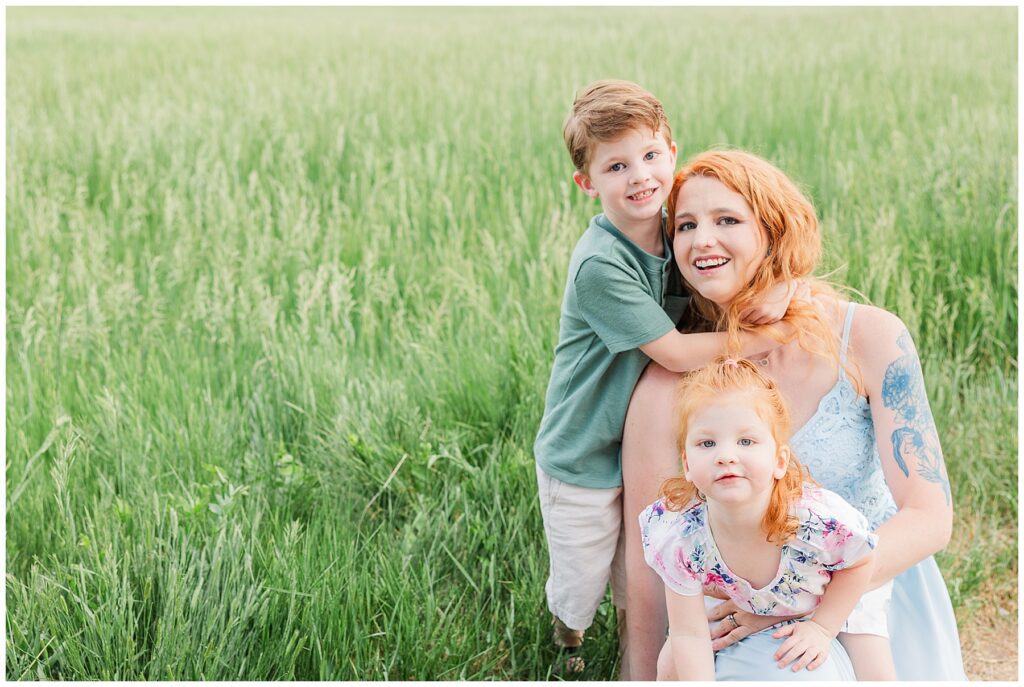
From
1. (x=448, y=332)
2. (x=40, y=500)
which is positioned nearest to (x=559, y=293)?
(x=448, y=332)

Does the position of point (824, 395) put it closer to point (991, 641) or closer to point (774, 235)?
point (774, 235)

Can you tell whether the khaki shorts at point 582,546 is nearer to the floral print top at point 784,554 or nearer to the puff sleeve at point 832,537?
the floral print top at point 784,554

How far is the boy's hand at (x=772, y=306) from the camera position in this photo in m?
2.14

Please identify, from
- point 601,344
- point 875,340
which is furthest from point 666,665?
point 875,340

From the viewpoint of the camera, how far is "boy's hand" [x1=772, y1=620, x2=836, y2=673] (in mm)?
1902

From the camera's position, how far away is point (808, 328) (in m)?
2.15

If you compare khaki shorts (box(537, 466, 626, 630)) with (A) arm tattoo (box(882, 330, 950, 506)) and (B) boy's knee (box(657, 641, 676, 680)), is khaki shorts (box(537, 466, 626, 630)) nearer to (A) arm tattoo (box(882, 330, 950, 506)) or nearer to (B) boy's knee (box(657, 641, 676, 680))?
(B) boy's knee (box(657, 641, 676, 680))

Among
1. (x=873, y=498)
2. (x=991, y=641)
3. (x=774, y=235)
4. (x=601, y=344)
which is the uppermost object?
(x=774, y=235)

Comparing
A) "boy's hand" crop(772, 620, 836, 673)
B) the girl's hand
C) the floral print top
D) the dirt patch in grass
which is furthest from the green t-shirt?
the dirt patch in grass

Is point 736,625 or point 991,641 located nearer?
point 736,625

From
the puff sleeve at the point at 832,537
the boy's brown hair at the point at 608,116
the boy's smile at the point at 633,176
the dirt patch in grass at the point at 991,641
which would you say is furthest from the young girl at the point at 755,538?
the dirt patch in grass at the point at 991,641

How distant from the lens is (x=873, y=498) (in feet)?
7.22

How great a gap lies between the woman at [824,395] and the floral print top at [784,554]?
8 centimetres

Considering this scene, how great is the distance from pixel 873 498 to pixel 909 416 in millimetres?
228
